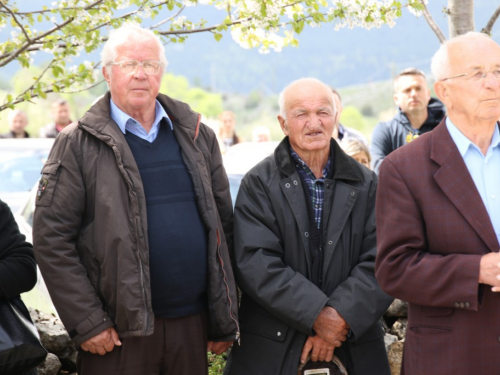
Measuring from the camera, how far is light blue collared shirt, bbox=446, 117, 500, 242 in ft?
9.62

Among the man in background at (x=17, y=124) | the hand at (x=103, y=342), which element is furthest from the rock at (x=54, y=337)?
the man in background at (x=17, y=124)

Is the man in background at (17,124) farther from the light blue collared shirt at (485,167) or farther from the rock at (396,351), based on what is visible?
the light blue collared shirt at (485,167)

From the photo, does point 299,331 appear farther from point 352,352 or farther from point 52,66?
point 52,66

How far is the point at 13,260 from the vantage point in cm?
367

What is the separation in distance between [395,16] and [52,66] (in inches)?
91.1

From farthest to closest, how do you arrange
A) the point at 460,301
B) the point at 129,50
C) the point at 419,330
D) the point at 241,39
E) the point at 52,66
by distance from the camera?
the point at 241,39 < the point at 52,66 < the point at 129,50 < the point at 419,330 < the point at 460,301

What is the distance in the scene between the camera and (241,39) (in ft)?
16.7

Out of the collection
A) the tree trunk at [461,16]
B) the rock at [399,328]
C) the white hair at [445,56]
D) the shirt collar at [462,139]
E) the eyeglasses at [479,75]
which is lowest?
the rock at [399,328]

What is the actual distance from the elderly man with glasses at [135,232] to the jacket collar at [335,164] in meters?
0.41

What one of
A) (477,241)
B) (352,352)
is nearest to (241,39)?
(352,352)

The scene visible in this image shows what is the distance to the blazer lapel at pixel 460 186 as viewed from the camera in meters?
2.85

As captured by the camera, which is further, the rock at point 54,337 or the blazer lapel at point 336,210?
the rock at point 54,337

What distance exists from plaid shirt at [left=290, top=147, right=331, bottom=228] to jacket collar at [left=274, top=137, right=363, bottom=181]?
1.7 inches

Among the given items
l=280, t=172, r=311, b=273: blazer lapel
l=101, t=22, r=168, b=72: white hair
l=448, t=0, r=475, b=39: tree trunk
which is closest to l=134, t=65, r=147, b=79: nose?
l=101, t=22, r=168, b=72: white hair
